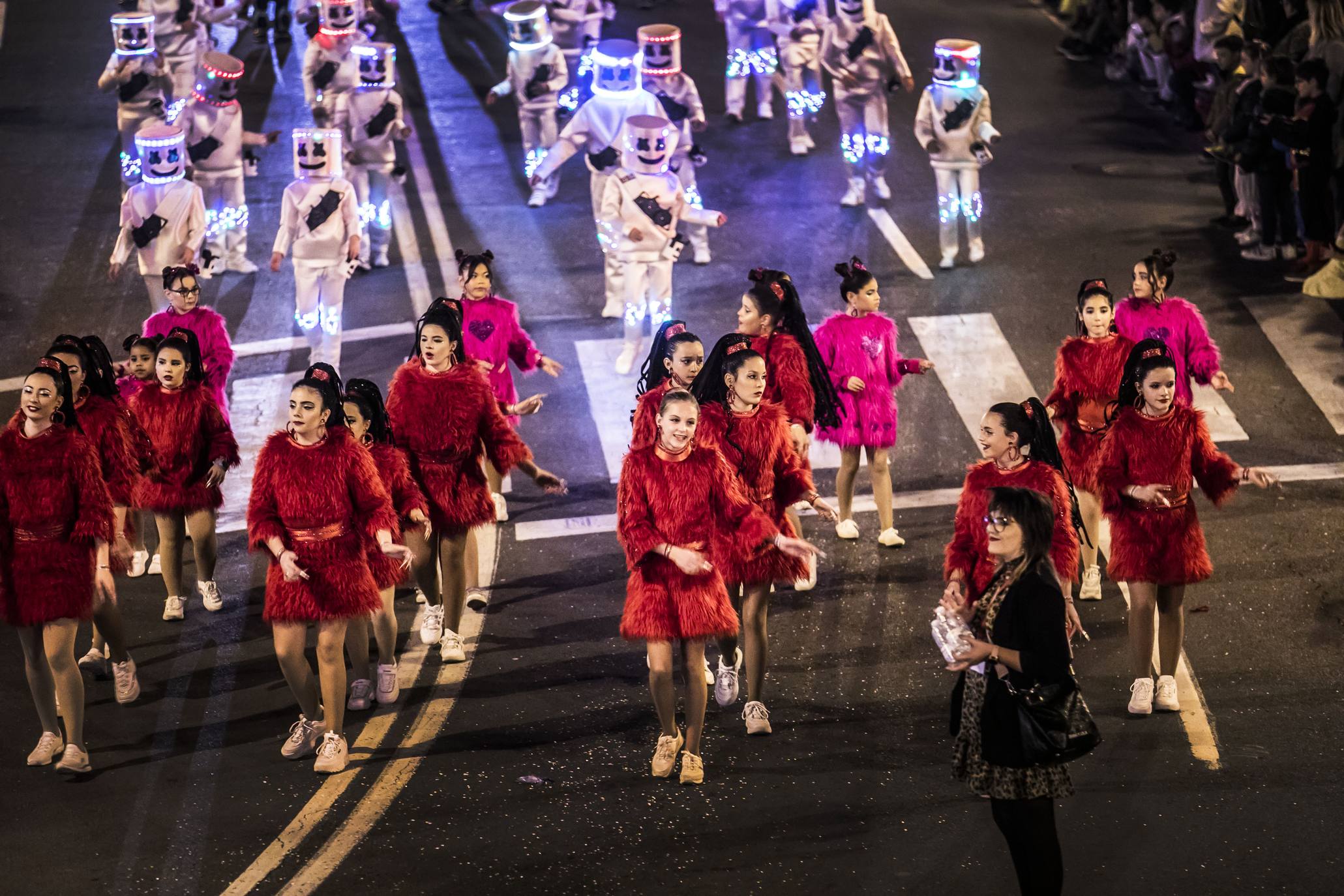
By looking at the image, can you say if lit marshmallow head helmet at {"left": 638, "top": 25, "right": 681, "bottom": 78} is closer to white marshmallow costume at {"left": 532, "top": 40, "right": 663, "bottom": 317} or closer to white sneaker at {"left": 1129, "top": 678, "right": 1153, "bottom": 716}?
white marshmallow costume at {"left": 532, "top": 40, "right": 663, "bottom": 317}

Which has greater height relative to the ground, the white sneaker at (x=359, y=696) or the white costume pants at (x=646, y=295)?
the white costume pants at (x=646, y=295)

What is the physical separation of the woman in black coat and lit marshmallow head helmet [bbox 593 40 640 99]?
8.81 metres

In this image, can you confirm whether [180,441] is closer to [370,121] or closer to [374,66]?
[370,121]

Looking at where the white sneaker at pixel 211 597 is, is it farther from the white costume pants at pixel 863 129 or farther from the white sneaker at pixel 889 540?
the white costume pants at pixel 863 129

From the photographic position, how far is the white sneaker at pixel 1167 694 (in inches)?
345

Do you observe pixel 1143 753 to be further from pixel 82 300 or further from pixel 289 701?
pixel 82 300

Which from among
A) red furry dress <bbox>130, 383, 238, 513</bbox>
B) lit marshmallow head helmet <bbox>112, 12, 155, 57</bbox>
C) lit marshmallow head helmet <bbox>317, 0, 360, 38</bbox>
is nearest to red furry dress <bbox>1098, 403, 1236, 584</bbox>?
red furry dress <bbox>130, 383, 238, 513</bbox>

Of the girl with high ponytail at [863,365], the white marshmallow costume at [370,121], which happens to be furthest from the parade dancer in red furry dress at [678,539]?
the white marshmallow costume at [370,121]

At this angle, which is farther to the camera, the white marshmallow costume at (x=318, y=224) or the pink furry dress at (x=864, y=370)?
the white marshmallow costume at (x=318, y=224)

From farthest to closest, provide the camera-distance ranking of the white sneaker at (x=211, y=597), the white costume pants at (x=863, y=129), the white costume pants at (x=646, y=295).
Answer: the white costume pants at (x=863, y=129) < the white costume pants at (x=646, y=295) < the white sneaker at (x=211, y=597)

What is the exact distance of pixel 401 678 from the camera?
9.40 meters

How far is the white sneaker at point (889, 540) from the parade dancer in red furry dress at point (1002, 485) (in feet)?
9.03

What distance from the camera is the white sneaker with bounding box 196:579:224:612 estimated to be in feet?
33.3

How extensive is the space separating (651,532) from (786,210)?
923 centimetres
